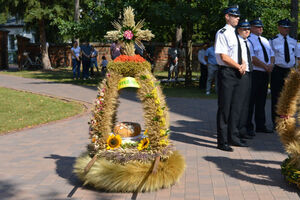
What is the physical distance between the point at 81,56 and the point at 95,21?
121 inches

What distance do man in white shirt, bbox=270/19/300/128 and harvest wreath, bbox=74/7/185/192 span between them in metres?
3.86

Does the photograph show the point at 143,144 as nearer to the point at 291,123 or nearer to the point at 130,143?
the point at 130,143

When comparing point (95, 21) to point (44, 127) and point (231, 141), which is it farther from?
point (231, 141)

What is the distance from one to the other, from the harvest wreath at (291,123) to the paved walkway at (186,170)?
233 millimetres

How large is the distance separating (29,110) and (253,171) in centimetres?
721

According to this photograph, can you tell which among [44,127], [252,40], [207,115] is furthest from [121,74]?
[207,115]

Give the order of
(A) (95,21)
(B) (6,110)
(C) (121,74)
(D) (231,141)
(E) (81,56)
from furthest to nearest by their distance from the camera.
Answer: (E) (81,56)
(A) (95,21)
(B) (6,110)
(D) (231,141)
(C) (121,74)

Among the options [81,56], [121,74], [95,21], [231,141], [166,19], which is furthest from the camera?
[81,56]

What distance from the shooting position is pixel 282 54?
798 centimetres

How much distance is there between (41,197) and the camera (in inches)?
182

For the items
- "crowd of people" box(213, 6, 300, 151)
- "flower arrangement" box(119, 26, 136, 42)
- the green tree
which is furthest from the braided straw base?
the green tree

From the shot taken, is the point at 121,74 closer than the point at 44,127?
Yes

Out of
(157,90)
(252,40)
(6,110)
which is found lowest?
(6,110)

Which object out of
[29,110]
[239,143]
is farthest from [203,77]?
[239,143]
